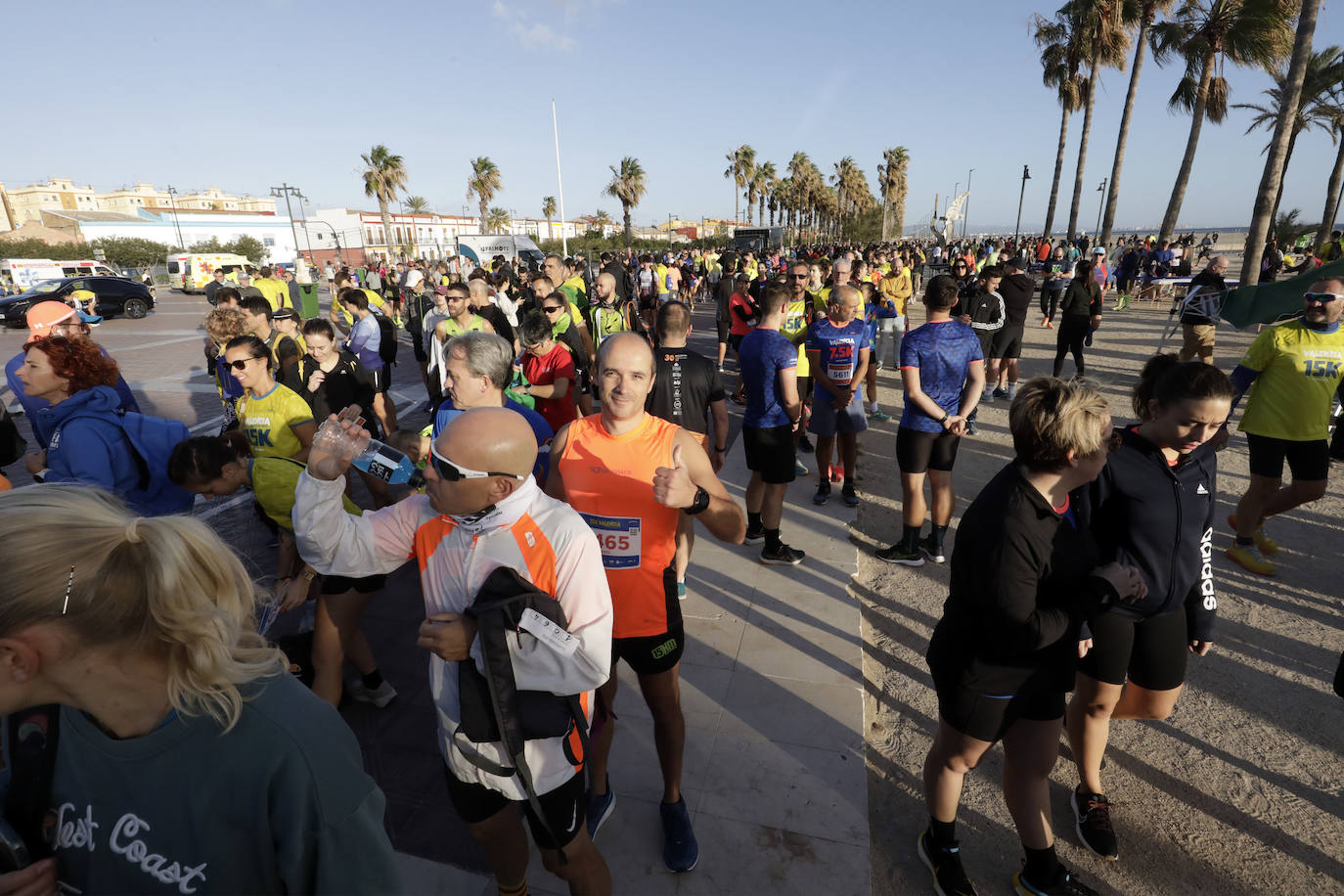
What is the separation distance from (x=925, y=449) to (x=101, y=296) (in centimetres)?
2930

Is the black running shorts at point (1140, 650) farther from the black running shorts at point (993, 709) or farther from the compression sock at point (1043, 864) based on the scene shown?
the compression sock at point (1043, 864)

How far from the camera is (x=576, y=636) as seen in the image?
1.70m

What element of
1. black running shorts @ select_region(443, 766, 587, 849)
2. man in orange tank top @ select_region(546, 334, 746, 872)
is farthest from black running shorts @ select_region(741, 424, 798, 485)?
black running shorts @ select_region(443, 766, 587, 849)

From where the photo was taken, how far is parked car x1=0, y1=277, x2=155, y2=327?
19703 millimetres

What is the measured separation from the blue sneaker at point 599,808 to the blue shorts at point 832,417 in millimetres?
3755

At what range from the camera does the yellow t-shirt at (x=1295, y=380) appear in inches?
160

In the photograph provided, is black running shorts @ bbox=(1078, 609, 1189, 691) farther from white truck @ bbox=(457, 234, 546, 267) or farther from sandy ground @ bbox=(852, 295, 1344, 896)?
white truck @ bbox=(457, 234, 546, 267)

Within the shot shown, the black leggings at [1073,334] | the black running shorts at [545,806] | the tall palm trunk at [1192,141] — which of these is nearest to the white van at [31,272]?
the black running shorts at [545,806]

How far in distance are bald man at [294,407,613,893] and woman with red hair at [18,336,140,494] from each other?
80.0 inches

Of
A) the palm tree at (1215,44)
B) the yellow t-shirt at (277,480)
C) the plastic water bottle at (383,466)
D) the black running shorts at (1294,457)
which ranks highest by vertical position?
the palm tree at (1215,44)

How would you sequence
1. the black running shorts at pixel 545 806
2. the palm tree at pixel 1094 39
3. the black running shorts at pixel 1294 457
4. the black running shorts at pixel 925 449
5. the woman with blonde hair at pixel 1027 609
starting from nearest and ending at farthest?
the black running shorts at pixel 545 806 → the woman with blonde hair at pixel 1027 609 → the black running shorts at pixel 1294 457 → the black running shorts at pixel 925 449 → the palm tree at pixel 1094 39

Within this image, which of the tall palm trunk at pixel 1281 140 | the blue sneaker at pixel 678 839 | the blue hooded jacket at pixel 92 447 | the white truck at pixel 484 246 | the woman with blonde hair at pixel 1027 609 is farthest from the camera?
the white truck at pixel 484 246

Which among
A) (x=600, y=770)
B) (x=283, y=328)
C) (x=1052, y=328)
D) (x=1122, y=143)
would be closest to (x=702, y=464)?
(x=600, y=770)

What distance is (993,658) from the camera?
208cm
